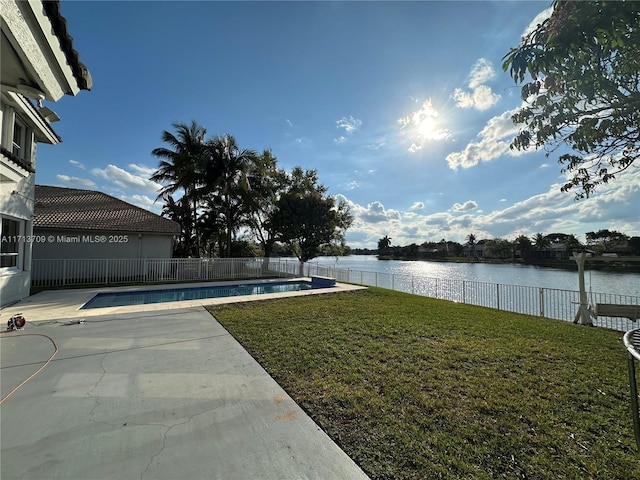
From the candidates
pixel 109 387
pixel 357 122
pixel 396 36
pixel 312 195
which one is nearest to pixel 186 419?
pixel 109 387

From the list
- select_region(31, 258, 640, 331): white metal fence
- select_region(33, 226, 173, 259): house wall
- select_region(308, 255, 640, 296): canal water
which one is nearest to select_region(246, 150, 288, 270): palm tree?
select_region(308, 255, 640, 296): canal water

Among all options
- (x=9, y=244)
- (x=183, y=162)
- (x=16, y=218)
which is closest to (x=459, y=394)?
(x=16, y=218)

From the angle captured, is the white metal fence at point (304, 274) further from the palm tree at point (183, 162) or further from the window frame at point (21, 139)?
the palm tree at point (183, 162)

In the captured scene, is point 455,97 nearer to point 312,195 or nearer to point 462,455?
point 462,455

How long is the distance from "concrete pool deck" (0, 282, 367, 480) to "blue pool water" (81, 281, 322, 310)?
4.63 m

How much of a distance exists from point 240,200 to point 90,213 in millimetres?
8549

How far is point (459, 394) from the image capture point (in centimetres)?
309

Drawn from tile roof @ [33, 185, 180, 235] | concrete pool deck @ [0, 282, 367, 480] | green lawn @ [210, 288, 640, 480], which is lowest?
green lawn @ [210, 288, 640, 480]

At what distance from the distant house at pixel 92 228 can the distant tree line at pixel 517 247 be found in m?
36.0

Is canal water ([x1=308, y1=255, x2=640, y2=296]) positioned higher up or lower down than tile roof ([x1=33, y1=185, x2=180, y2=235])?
lower down

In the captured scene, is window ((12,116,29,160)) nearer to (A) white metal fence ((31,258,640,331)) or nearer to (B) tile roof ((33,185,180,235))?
(B) tile roof ((33,185,180,235))

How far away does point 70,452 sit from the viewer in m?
2.07

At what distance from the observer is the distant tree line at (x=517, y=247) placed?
35444 millimetres

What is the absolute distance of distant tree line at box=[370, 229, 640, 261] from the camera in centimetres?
3544
